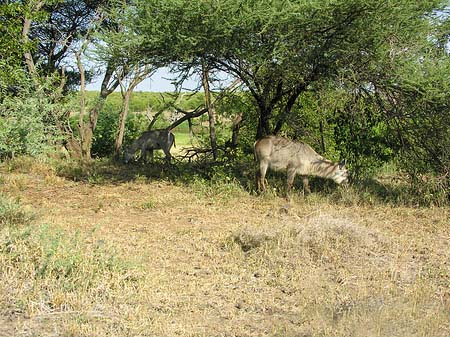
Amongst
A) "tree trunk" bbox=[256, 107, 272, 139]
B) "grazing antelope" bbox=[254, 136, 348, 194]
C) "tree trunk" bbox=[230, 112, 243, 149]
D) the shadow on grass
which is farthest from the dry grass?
"tree trunk" bbox=[230, 112, 243, 149]

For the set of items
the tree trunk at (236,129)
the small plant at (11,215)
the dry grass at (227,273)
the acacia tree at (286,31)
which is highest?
the acacia tree at (286,31)

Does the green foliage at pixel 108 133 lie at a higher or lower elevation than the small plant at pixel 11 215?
higher

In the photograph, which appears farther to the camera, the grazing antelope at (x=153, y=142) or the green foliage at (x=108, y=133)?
the green foliage at (x=108, y=133)

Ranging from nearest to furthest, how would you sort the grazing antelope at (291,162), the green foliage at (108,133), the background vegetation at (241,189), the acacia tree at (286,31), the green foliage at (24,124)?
1. the background vegetation at (241,189)
2. the acacia tree at (286,31)
3. the grazing antelope at (291,162)
4. the green foliage at (24,124)
5. the green foliage at (108,133)

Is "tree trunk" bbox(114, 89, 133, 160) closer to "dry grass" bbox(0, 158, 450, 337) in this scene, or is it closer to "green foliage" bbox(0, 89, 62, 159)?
"green foliage" bbox(0, 89, 62, 159)

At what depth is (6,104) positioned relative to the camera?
14430 millimetres

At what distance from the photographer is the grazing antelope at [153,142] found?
17531 millimetres

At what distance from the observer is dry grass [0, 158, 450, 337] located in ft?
19.1

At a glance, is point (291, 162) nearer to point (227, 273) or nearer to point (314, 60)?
point (314, 60)

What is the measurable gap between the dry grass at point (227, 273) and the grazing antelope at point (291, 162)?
1707mm

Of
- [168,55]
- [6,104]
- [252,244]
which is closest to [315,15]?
[168,55]

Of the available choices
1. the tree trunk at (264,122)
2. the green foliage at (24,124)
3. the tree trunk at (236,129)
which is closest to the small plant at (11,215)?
the green foliage at (24,124)

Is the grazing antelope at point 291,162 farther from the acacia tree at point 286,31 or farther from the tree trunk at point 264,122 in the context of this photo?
the acacia tree at point 286,31

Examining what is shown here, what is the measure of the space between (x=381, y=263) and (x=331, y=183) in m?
5.93
